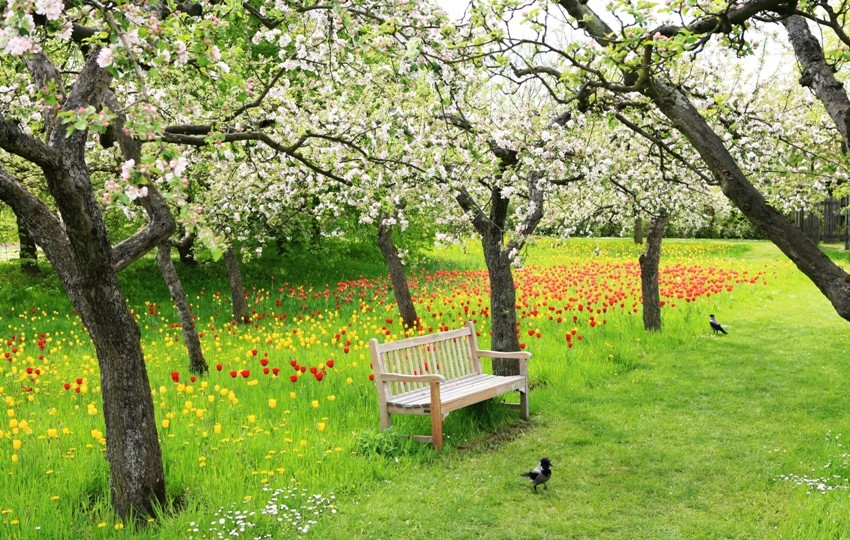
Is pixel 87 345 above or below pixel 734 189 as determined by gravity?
below

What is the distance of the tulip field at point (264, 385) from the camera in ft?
17.6

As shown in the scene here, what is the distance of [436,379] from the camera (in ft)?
21.8

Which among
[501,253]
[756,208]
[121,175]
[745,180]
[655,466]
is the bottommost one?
[655,466]

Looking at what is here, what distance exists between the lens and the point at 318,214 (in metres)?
11.4

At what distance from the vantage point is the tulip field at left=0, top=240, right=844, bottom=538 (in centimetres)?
535

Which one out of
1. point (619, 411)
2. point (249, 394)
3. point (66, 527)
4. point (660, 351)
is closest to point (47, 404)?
point (249, 394)

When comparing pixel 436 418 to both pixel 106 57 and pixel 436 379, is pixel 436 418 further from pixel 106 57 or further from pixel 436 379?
pixel 106 57

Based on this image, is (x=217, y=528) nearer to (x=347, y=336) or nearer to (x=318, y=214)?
(x=347, y=336)

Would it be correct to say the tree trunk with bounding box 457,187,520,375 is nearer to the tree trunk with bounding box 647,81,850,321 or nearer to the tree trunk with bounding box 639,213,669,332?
the tree trunk with bounding box 647,81,850,321

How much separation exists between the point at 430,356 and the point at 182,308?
3.62 metres

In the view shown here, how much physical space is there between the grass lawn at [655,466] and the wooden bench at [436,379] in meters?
0.46

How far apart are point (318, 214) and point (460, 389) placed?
4977mm

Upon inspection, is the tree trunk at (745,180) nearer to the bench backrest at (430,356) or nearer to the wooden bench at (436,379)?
the wooden bench at (436,379)

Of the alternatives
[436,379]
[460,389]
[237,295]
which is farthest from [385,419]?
[237,295]
